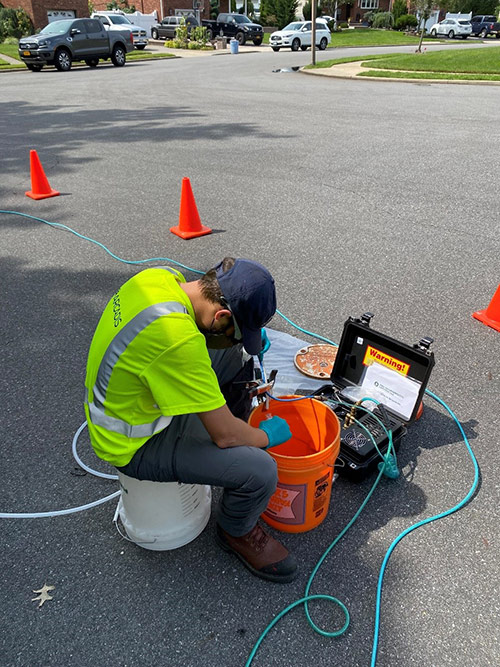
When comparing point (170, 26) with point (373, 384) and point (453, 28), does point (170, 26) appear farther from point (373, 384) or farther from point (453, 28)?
point (373, 384)

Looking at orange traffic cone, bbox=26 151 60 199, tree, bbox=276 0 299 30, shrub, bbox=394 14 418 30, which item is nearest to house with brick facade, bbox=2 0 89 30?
tree, bbox=276 0 299 30

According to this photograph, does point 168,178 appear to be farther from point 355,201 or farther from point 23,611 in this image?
point 23,611

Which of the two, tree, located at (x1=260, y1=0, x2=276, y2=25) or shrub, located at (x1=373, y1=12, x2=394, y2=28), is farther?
shrub, located at (x1=373, y1=12, x2=394, y2=28)

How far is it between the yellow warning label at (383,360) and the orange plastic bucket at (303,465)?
59 centimetres

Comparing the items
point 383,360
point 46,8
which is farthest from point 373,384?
point 46,8

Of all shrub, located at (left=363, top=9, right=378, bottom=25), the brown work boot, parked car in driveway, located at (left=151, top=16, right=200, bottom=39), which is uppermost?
shrub, located at (left=363, top=9, right=378, bottom=25)

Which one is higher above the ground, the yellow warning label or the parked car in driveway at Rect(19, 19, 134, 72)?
the parked car in driveway at Rect(19, 19, 134, 72)

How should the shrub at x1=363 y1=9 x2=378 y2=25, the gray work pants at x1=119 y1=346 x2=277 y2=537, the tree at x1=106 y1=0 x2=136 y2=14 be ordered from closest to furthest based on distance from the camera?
the gray work pants at x1=119 y1=346 x2=277 y2=537 → the tree at x1=106 y1=0 x2=136 y2=14 → the shrub at x1=363 y1=9 x2=378 y2=25

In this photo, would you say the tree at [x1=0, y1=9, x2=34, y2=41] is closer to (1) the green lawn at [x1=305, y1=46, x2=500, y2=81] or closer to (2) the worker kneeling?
(1) the green lawn at [x1=305, y1=46, x2=500, y2=81]

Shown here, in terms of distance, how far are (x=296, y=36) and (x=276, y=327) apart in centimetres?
2916

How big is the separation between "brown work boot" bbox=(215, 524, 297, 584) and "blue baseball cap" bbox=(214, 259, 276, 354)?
908mm

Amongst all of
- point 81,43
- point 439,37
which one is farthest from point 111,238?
point 439,37

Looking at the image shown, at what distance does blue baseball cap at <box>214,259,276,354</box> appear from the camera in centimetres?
169

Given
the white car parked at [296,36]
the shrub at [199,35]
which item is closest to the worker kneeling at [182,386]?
the white car parked at [296,36]
